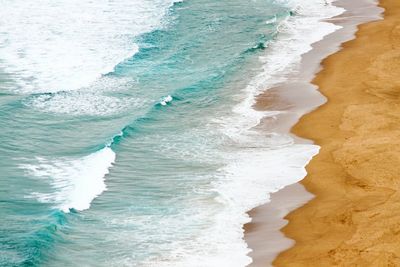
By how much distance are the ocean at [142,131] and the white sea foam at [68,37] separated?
A: 0.12m

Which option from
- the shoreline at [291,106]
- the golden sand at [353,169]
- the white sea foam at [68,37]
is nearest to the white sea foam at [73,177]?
the shoreline at [291,106]

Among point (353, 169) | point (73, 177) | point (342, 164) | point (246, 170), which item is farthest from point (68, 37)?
point (353, 169)

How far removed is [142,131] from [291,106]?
18.3ft

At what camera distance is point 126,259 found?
20.5 metres

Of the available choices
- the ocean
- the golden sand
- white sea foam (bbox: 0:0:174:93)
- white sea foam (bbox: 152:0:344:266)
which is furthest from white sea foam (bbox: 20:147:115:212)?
white sea foam (bbox: 0:0:174:93)

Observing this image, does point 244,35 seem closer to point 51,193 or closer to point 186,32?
point 186,32

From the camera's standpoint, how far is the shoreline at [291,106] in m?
21.0

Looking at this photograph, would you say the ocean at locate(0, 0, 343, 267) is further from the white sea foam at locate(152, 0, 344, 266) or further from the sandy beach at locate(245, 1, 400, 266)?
the sandy beach at locate(245, 1, 400, 266)

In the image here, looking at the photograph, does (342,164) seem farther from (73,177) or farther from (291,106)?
(73,177)

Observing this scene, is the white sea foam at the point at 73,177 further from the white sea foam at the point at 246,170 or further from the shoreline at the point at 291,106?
the shoreline at the point at 291,106

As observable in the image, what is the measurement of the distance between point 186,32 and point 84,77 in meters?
8.86

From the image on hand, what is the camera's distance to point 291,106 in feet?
103

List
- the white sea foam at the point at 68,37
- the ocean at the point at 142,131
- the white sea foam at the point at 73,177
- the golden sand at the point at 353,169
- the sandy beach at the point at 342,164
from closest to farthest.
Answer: the golden sand at the point at 353,169 < the sandy beach at the point at 342,164 < the ocean at the point at 142,131 < the white sea foam at the point at 73,177 < the white sea foam at the point at 68,37

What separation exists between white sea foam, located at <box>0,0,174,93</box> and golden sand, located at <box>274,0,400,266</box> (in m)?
9.98
